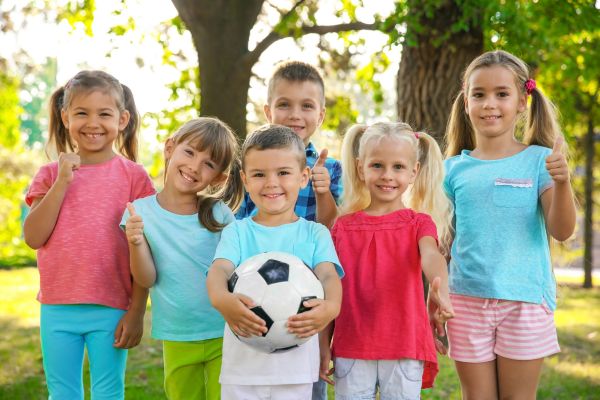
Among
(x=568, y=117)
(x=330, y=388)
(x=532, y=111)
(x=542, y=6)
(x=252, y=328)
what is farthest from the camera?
(x=568, y=117)

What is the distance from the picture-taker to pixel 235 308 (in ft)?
9.62

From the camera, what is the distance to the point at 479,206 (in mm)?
3701

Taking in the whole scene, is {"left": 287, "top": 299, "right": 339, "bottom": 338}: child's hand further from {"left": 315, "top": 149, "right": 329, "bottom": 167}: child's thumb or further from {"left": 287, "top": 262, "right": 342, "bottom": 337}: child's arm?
{"left": 315, "top": 149, "right": 329, "bottom": 167}: child's thumb

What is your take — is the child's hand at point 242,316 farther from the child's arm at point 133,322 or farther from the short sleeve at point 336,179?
the short sleeve at point 336,179

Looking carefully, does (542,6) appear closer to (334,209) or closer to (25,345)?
(334,209)

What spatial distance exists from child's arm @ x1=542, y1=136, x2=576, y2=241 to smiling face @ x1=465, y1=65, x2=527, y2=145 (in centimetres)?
32

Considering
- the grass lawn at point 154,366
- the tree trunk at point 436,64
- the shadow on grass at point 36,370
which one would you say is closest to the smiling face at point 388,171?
the grass lawn at point 154,366

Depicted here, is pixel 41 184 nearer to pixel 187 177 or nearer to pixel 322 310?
pixel 187 177

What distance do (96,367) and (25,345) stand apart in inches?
199

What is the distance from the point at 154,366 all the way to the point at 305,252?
4324mm

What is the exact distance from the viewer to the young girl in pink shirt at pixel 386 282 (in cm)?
327

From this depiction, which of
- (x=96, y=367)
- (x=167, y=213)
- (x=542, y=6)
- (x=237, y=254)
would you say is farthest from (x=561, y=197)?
(x=542, y=6)

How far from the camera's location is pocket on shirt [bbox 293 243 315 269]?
323 centimetres

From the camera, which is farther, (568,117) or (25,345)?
(568,117)
